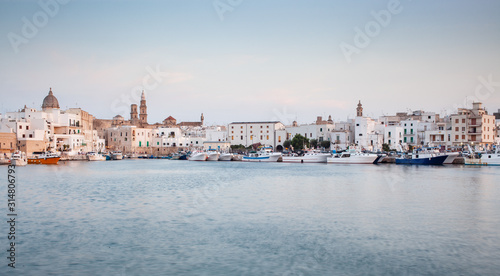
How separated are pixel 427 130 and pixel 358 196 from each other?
148 ft

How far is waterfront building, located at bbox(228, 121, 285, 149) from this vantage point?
78.4m

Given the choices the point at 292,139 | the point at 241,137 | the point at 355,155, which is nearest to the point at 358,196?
the point at 355,155

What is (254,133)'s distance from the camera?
7938 centimetres

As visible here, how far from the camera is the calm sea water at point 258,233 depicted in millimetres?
10008

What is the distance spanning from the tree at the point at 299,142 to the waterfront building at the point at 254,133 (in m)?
6.37

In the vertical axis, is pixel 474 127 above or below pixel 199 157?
above

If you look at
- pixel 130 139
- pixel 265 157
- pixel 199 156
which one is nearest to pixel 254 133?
pixel 199 156

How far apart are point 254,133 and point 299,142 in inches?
434

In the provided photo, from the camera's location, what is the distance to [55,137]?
2601 inches

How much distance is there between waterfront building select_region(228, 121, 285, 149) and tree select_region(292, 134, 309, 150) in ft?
20.9

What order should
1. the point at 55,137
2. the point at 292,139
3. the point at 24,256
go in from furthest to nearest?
the point at 292,139
the point at 55,137
the point at 24,256

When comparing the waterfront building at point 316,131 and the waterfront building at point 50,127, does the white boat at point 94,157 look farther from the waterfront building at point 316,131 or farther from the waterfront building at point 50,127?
the waterfront building at point 316,131

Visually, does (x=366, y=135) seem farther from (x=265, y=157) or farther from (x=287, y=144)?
(x=265, y=157)

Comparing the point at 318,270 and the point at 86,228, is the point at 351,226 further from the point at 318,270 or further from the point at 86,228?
the point at 86,228
